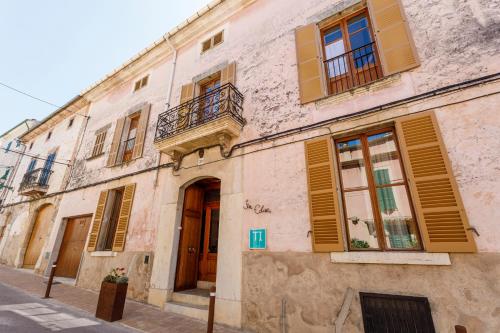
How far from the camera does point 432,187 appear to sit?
3412 millimetres

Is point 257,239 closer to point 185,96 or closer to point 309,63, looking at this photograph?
point 309,63

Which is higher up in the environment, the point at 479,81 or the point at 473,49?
the point at 473,49

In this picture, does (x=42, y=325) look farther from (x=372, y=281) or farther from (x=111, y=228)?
(x=372, y=281)

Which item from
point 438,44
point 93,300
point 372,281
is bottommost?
point 93,300

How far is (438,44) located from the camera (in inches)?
161

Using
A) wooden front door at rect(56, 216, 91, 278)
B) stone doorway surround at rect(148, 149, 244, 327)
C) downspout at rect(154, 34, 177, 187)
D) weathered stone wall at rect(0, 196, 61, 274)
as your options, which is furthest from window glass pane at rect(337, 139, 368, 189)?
weathered stone wall at rect(0, 196, 61, 274)

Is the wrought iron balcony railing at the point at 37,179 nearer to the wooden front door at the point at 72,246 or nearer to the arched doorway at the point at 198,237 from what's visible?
the wooden front door at the point at 72,246

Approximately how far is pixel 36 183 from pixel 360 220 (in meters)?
14.3

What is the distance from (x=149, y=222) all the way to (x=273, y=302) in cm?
434

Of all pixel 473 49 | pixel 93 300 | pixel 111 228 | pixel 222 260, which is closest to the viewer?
pixel 473 49

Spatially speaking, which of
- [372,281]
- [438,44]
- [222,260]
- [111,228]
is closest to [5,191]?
[111,228]

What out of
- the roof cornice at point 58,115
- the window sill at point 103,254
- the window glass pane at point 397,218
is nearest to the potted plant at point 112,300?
the window sill at point 103,254

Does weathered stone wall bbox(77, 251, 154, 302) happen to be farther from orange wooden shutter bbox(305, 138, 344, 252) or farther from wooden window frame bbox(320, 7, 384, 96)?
wooden window frame bbox(320, 7, 384, 96)

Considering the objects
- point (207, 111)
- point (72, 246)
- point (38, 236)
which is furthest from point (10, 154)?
point (207, 111)
